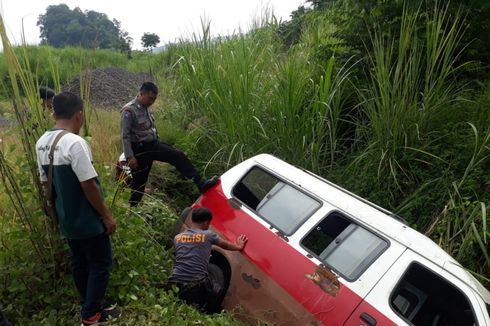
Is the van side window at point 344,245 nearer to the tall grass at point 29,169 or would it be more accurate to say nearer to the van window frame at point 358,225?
the van window frame at point 358,225

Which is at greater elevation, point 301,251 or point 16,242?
point 301,251

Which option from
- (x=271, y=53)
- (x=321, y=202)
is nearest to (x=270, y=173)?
(x=321, y=202)

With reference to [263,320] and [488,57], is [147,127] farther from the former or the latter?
[488,57]

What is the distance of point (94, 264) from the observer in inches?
125

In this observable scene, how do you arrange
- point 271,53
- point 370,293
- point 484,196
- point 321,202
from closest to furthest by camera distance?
point 370,293 < point 321,202 < point 484,196 < point 271,53

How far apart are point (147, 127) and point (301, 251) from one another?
2.59m


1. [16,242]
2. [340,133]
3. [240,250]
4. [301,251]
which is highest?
[340,133]

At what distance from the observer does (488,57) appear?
566cm

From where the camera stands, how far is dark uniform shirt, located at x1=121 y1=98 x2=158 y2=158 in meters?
4.99

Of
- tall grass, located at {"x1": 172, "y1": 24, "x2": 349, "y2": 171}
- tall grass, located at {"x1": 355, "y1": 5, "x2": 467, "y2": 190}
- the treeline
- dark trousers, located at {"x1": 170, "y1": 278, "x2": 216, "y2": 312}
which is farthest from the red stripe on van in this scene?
the treeline

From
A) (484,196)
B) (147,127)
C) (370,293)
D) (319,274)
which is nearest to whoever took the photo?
(370,293)

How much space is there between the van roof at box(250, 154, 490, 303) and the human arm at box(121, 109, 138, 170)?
152cm

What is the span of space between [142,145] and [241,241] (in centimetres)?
200

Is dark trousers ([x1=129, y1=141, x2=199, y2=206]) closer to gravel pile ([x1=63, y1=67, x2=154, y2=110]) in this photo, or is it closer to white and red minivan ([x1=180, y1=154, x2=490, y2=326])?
white and red minivan ([x1=180, y1=154, x2=490, y2=326])
